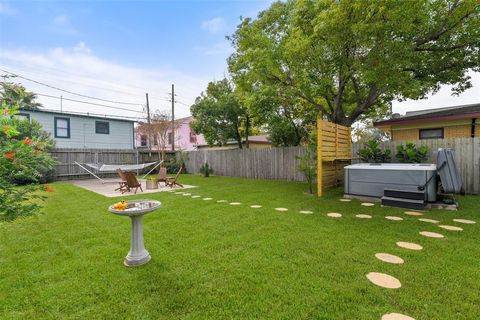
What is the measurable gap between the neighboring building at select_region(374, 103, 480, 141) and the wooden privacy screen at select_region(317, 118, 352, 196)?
3532 mm

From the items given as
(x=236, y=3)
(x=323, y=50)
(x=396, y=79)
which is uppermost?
(x=236, y=3)

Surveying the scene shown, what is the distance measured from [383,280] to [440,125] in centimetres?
936

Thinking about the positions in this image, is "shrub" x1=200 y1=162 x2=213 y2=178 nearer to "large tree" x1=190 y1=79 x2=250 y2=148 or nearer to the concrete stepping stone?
"large tree" x1=190 y1=79 x2=250 y2=148

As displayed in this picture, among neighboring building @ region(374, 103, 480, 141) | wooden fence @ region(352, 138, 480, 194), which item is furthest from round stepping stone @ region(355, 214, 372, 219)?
neighboring building @ region(374, 103, 480, 141)

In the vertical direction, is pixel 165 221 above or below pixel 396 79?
below

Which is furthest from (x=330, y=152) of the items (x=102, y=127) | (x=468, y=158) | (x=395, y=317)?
(x=102, y=127)

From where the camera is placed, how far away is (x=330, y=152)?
634cm

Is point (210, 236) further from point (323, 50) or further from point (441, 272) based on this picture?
point (323, 50)

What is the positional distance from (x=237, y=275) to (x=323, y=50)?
6.33 metres

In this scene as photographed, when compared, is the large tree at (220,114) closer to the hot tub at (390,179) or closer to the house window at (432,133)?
the hot tub at (390,179)

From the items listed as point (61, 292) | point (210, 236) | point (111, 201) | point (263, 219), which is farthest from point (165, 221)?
point (111, 201)

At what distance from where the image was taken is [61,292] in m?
1.96

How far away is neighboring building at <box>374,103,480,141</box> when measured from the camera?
8.05m

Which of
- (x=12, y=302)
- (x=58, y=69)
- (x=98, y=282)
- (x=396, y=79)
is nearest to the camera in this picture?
(x=12, y=302)
